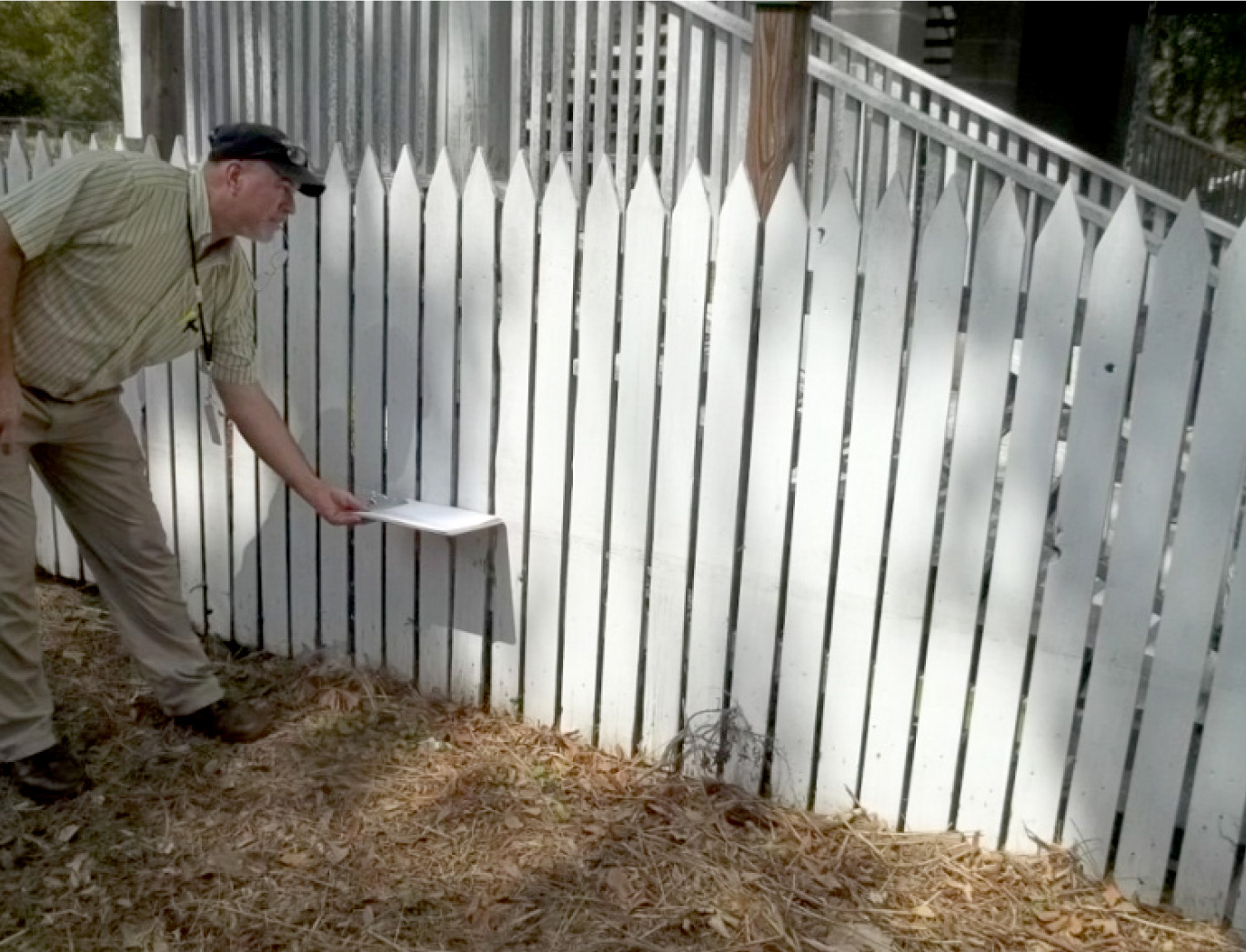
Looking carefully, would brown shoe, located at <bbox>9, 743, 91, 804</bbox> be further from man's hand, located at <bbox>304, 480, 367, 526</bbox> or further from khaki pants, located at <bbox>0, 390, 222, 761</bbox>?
man's hand, located at <bbox>304, 480, 367, 526</bbox>

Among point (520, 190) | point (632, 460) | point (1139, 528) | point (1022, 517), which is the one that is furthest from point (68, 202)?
point (1139, 528)

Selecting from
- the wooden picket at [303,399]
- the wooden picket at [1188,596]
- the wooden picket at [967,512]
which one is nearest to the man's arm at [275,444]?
the wooden picket at [303,399]

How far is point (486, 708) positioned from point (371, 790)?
22.3 inches

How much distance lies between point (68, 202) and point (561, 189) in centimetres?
134

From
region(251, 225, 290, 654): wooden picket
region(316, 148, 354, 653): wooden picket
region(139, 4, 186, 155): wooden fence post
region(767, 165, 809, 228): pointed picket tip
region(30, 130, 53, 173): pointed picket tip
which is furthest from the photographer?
region(139, 4, 186, 155): wooden fence post

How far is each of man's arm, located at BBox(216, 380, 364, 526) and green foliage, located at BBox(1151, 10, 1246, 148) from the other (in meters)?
25.5

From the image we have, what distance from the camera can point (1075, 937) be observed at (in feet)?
9.87

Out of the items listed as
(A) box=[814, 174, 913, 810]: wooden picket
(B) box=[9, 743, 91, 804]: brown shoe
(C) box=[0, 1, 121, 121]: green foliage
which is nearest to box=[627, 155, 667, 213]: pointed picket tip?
(A) box=[814, 174, 913, 810]: wooden picket

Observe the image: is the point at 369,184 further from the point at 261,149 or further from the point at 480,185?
the point at 261,149

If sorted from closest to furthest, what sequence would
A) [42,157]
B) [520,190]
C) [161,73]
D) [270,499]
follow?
[520,190] < [270,499] < [42,157] < [161,73]

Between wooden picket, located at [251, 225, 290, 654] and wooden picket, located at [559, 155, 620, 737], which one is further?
wooden picket, located at [251, 225, 290, 654]

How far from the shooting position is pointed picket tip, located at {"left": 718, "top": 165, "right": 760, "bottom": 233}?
3.26m

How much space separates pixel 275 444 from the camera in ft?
12.4

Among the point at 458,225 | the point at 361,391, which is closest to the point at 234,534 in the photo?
→ the point at 361,391
